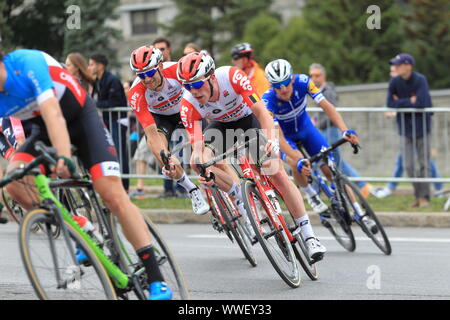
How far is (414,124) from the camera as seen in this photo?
12.7 m

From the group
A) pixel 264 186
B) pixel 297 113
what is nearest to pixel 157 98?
pixel 297 113

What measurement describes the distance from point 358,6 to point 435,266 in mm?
31900

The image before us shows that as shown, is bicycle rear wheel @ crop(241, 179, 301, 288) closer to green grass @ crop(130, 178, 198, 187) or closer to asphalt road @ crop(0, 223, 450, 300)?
asphalt road @ crop(0, 223, 450, 300)

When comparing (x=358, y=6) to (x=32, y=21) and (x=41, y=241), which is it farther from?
(x=41, y=241)

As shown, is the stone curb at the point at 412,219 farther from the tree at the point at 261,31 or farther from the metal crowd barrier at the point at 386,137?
the tree at the point at 261,31

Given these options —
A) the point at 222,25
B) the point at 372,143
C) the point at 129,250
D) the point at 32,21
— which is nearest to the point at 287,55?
the point at 222,25

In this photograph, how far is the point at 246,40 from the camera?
42.1 m

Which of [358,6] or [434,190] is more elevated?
[358,6]

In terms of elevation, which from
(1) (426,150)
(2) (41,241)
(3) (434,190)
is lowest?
(3) (434,190)

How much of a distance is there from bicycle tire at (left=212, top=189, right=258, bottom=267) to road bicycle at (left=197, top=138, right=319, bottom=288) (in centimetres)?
62

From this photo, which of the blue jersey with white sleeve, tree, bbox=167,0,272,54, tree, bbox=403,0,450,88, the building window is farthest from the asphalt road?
the building window

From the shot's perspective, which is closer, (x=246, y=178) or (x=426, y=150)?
(x=246, y=178)

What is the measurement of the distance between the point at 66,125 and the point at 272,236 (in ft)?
7.64
